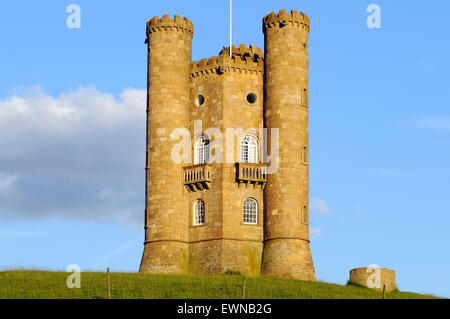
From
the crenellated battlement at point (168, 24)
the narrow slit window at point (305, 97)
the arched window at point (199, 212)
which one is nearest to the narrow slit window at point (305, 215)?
the arched window at point (199, 212)

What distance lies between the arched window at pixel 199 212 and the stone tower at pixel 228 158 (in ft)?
0.23

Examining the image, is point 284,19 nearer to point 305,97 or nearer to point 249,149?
point 305,97

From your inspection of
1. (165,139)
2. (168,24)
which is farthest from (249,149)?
(168,24)

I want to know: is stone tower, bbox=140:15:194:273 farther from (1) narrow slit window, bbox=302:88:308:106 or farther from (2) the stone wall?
(2) the stone wall

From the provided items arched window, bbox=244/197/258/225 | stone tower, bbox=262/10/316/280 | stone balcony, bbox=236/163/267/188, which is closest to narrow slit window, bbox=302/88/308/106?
stone tower, bbox=262/10/316/280

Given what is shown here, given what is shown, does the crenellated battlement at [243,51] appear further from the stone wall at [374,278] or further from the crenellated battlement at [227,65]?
the stone wall at [374,278]

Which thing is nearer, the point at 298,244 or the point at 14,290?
Result: the point at 14,290

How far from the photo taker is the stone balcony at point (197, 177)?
6919 cm

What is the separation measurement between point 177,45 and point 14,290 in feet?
81.6

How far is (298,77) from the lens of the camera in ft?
229

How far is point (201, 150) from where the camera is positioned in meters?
70.7

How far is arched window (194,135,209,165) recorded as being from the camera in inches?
2768
